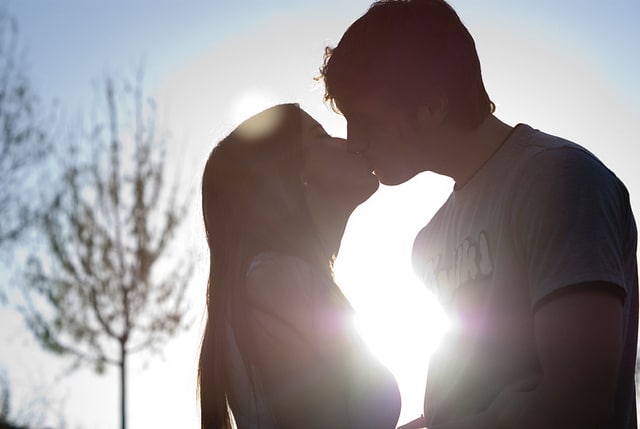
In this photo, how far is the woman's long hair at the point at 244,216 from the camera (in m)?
3.58

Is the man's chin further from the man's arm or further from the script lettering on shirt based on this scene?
the man's arm

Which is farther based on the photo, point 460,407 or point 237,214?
point 237,214

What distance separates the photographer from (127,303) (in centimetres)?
1342

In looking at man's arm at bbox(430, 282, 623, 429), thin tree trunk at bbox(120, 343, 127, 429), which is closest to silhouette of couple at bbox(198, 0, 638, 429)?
man's arm at bbox(430, 282, 623, 429)

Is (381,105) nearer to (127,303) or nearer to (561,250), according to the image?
(561,250)

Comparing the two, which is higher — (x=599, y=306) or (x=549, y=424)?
(x=599, y=306)

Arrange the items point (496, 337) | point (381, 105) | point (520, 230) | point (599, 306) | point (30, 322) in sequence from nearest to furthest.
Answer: point (599, 306) → point (520, 230) → point (496, 337) → point (381, 105) → point (30, 322)

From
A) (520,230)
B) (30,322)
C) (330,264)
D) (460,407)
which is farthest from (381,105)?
(30,322)

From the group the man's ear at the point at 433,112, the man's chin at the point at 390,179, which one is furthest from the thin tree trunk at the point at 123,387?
the man's ear at the point at 433,112

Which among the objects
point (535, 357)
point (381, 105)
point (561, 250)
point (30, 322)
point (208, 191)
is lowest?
point (30, 322)

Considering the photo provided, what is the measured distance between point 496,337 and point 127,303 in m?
11.2

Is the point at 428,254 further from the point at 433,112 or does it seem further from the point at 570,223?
the point at 570,223

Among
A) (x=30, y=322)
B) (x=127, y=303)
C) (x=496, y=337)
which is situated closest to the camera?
(x=496, y=337)

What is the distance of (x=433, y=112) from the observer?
352 centimetres
